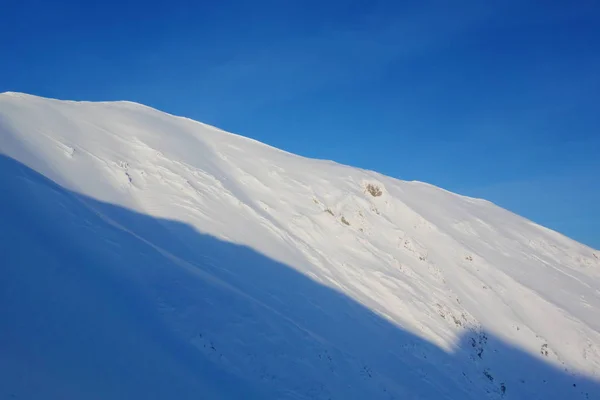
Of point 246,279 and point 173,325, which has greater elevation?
point 246,279

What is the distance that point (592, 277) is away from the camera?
4016 centimetres

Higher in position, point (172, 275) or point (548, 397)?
point (548, 397)

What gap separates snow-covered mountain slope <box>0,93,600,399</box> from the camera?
1084cm

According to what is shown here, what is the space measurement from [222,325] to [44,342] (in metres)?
5.86

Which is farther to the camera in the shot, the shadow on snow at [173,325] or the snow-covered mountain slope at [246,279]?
the snow-covered mountain slope at [246,279]

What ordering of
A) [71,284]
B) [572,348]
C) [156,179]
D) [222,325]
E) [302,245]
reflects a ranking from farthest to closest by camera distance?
[572,348] < [302,245] < [156,179] < [222,325] < [71,284]

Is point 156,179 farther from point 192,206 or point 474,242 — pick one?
point 474,242

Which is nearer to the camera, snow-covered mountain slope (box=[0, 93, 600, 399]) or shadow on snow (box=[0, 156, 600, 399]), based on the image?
shadow on snow (box=[0, 156, 600, 399])

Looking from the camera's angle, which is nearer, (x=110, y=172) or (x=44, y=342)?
(x=44, y=342)

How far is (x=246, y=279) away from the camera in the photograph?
1883 cm

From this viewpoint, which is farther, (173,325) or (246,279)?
(246,279)

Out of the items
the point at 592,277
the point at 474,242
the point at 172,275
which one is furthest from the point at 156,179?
the point at 592,277

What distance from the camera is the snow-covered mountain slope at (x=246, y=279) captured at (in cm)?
1084

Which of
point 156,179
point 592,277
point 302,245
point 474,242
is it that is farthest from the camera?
point 592,277
